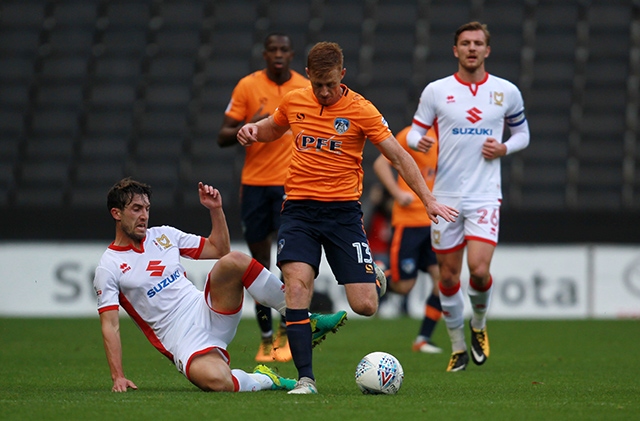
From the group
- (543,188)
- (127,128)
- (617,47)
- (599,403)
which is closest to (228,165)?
(127,128)

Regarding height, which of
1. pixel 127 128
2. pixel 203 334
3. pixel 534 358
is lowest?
pixel 534 358

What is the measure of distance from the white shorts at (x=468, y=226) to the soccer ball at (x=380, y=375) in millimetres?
1878

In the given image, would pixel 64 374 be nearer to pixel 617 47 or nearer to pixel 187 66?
pixel 187 66

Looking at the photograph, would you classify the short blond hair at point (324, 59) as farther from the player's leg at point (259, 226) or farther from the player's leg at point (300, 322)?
the player's leg at point (259, 226)

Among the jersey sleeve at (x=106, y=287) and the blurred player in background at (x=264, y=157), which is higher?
the blurred player in background at (x=264, y=157)

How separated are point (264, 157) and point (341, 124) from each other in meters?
2.70

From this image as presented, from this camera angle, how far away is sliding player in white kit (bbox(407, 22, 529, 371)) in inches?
311

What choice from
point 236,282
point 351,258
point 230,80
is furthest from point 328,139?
point 230,80

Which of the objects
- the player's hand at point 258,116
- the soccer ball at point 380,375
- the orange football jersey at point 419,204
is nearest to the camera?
the soccer ball at point 380,375

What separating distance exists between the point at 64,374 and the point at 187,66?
12.4m

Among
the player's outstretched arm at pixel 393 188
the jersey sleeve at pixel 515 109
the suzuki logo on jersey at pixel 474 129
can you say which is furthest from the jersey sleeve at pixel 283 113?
the player's outstretched arm at pixel 393 188

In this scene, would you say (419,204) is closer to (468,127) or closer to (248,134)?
(468,127)

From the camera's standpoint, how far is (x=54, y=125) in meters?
18.4

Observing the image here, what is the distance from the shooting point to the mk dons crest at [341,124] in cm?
636
